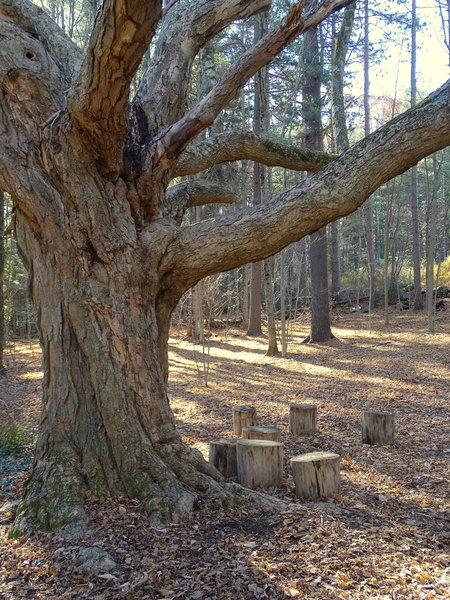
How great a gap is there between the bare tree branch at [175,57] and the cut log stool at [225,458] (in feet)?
9.08

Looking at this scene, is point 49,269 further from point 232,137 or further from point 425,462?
point 425,462

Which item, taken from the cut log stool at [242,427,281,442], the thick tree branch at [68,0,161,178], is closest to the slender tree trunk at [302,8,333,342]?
the cut log stool at [242,427,281,442]

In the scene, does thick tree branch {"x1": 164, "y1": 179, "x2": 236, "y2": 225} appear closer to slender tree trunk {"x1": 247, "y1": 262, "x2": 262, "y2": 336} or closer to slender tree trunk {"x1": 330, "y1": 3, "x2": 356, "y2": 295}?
slender tree trunk {"x1": 330, "y1": 3, "x2": 356, "y2": 295}

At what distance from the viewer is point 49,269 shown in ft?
12.7

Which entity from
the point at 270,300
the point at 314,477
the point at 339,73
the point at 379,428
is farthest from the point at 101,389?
the point at 339,73

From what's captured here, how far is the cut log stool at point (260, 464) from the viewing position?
431 cm

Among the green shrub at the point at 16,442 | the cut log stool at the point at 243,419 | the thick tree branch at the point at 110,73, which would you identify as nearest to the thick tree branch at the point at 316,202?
the thick tree branch at the point at 110,73

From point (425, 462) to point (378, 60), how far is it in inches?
635

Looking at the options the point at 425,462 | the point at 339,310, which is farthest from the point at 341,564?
the point at 339,310

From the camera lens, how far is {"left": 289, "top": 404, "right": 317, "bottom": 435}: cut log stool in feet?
20.7

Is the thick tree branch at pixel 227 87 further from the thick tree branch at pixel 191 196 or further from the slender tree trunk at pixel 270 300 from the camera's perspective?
the slender tree trunk at pixel 270 300

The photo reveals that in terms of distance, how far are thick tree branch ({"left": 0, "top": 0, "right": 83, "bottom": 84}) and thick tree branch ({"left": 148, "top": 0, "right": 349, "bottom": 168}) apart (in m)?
1.00

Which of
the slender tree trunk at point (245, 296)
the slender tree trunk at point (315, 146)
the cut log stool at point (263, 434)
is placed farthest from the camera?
the slender tree trunk at point (245, 296)

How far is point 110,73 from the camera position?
9.69 feet
